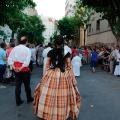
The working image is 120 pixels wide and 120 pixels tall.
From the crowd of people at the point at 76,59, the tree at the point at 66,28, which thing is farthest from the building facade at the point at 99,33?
the tree at the point at 66,28

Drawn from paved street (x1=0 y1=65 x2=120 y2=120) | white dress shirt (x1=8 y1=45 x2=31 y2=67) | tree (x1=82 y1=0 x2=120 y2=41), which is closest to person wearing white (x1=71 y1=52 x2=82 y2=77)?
paved street (x1=0 y1=65 x2=120 y2=120)

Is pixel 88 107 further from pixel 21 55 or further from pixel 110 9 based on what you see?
pixel 110 9

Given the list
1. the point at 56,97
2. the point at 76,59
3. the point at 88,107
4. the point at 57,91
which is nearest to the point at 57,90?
the point at 57,91

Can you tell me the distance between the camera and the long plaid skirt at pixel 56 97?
207 inches

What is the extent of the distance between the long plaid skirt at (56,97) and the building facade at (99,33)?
22.2 metres

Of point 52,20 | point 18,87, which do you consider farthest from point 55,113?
point 52,20

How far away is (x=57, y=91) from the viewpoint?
17.5 feet

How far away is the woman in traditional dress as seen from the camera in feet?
17.3

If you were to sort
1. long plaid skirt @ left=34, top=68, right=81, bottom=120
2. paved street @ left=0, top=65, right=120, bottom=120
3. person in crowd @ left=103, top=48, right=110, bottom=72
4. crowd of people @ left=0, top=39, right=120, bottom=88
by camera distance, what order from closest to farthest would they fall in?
long plaid skirt @ left=34, top=68, right=81, bottom=120 < paved street @ left=0, top=65, right=120, bottom=120 < crowd of people @ left=0, top=39, right=120, bottom=88 < person in crowd @ left=103, top=48, right=110, bottom=72

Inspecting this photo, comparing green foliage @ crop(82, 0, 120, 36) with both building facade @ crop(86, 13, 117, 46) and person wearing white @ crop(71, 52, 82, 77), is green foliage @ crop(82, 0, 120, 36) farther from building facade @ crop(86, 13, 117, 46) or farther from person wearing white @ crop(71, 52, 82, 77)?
building facade @ crop(86, 13, 117, 46)

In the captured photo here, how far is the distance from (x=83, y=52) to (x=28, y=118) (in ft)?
62.4

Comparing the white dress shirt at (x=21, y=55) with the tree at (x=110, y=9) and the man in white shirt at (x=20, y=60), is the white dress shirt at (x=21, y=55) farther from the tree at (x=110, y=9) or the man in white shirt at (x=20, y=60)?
the tree at (x=110, y=9)

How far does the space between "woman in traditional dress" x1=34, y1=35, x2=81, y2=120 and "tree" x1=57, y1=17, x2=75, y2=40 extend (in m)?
46.4

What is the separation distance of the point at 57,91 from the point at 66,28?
49.3m
